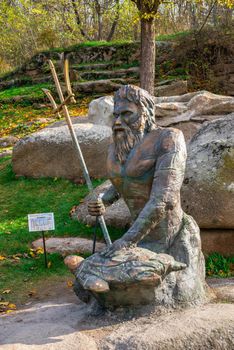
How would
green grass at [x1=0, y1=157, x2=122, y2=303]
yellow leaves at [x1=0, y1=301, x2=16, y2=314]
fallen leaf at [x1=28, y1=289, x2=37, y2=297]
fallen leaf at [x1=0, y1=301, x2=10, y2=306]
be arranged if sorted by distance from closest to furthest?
yellow leaves at [x1=0, y1=301, x2=16, y2=314] → fallen leaf at [x1=0, y1=301, x2=10, y2=306] → fallen leaf at [x1=28, y1=289, x2=37, y2=297] → green grass at [x1=0, y1=157, x2=122, y2=303]

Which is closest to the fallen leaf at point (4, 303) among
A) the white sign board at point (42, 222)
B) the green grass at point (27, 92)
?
the white sign board at point (42, 222)

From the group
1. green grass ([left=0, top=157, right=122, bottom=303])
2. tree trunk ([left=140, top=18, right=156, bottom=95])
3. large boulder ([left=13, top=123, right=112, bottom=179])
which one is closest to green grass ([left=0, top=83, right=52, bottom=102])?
tree trunk ([left=140, top=18, right=156, bottom=95])

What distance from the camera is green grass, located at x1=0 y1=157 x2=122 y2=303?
6664 millimetres

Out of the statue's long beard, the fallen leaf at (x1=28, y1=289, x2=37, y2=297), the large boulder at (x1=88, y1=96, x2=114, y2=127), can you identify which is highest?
the statue's long beard

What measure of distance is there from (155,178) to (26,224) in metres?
5.12

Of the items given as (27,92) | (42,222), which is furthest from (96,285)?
(27,92)


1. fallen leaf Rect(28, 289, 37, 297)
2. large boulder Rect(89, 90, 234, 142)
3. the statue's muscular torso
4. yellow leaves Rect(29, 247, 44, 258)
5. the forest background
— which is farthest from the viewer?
the forest background

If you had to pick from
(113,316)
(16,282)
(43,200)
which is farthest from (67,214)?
(113,316)

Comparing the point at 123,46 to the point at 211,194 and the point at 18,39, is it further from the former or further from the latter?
the point at 211,194

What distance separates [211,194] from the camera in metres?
6.78

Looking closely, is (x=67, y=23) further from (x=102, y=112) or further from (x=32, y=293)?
(x=32, y=293)

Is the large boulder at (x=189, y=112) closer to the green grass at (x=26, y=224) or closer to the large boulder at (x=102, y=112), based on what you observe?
the large boulder at (x=102, y=112)

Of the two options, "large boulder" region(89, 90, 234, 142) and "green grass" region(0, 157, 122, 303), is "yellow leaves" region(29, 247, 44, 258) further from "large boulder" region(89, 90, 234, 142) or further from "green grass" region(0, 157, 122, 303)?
"large boulder" region(89, 90, 234, 142)

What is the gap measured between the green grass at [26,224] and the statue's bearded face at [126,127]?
2.73 meters
